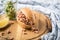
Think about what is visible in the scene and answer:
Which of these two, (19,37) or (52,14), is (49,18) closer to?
(52,14)

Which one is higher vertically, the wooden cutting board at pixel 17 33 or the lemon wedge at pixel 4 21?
the lemon wedge at pixel 4 21

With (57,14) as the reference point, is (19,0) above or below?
above

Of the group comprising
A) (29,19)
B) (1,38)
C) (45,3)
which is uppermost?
(45,3)

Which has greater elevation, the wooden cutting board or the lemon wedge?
the lemon wedge

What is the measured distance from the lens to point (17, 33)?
89 centimetres

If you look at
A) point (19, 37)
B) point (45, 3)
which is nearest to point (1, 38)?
point (19, 37)

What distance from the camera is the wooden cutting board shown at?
859 millimetres

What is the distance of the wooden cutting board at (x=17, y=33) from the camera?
0.86 m

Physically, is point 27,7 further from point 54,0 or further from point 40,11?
point 54,0

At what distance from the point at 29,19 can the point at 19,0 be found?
0.66 ft

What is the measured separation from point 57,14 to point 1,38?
39 cm

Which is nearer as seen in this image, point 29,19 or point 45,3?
point 29,19

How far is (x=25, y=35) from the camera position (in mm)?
870

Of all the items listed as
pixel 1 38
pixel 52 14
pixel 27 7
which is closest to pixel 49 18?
pixel 52 14
